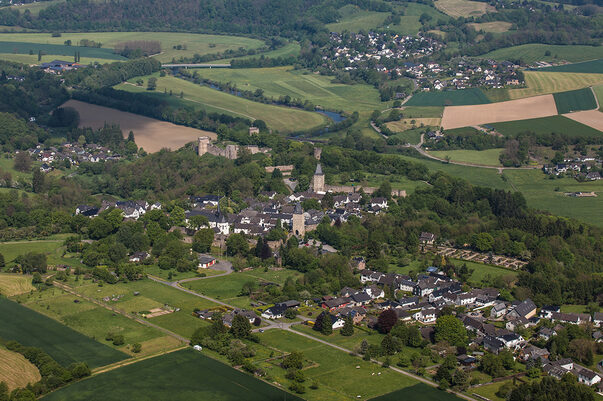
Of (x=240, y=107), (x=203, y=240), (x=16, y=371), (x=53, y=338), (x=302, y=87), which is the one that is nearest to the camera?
(x=16, y=371)

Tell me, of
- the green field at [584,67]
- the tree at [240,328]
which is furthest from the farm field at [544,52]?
the tree at [240,328]

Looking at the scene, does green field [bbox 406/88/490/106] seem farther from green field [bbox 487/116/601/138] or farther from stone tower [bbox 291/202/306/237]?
stone tower [bbox 291/202/306/237]

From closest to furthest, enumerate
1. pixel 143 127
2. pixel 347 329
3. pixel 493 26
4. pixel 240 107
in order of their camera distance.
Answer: pixel 347 329 → pixel 143 127 → pixel 240 107 → pixel 493 26

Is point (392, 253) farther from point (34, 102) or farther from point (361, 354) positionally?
point (34, 102)

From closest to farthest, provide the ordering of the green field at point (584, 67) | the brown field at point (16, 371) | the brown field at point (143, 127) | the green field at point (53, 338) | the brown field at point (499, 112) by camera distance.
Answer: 1. the brown field at point (16, 371)
2. the green field at point (53, 338)
3. the brown field at point (143, 127)
4. the brown field at point (499, 112)
5. the green field at point (584, 67)

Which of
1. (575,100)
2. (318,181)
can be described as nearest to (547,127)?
(575,100)

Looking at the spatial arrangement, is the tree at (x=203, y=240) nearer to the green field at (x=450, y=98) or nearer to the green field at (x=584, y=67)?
the green field at (x=450, y=98)

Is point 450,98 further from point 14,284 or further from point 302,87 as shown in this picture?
point 14,284
